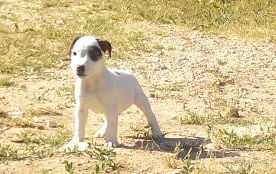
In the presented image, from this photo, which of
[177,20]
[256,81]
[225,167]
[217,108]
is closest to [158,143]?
[225,167]

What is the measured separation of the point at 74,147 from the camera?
5.22 m

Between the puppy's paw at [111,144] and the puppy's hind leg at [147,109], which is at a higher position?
the puppy's hind leg at [147,109]

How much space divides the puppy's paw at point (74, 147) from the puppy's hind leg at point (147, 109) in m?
0.81

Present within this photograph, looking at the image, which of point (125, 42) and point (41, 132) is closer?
point (41, 132)

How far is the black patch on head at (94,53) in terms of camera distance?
5.23m

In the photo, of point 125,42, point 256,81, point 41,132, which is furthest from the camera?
point 125,42

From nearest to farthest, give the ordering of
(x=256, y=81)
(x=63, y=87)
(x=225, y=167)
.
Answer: (x=225, y=167), (x=63, y=87), (x=256, y=81)

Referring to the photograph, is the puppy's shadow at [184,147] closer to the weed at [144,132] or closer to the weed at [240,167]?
the weed at [144,132]

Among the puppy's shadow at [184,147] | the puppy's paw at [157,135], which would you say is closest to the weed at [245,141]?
the puppy's shadow at [184,147]

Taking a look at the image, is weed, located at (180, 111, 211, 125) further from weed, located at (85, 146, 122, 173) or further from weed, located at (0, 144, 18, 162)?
weed, located at (0, 144, 18, 162)

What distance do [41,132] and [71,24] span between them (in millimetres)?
5200

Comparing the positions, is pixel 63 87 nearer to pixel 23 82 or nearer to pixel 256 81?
pixel 23 82

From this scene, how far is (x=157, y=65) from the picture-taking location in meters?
9.34

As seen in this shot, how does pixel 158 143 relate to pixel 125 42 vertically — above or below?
below
